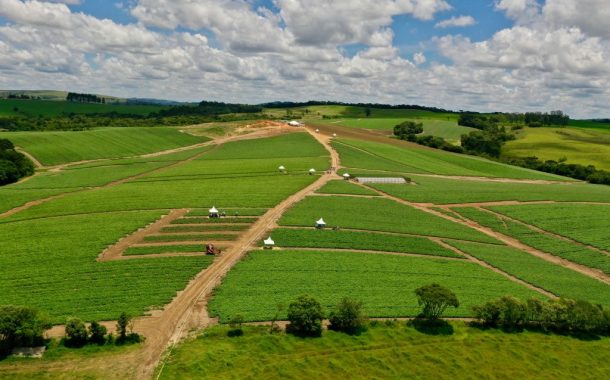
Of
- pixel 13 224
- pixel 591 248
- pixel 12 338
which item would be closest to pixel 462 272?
pixel 591 248

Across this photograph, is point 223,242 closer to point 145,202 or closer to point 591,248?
point 145,202

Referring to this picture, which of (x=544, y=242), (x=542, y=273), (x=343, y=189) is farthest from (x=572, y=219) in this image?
(x=343, y=189)

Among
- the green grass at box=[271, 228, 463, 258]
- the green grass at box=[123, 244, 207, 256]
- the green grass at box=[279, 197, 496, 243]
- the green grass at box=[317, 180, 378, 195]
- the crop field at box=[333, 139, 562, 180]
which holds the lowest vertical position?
the green grass at box=[123, 244, 207, 256]

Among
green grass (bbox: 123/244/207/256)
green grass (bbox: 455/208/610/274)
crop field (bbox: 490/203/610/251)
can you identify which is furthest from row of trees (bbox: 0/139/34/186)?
crop field (bbox: 490/203/610/251)

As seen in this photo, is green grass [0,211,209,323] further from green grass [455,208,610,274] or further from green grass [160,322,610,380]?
green grass [455,208,610,274]

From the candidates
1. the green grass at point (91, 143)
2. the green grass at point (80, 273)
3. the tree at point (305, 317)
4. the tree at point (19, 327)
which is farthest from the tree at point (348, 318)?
the green grass at point (91, 143)

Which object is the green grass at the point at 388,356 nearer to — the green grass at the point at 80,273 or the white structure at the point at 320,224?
the green grass at the point at 80,273
